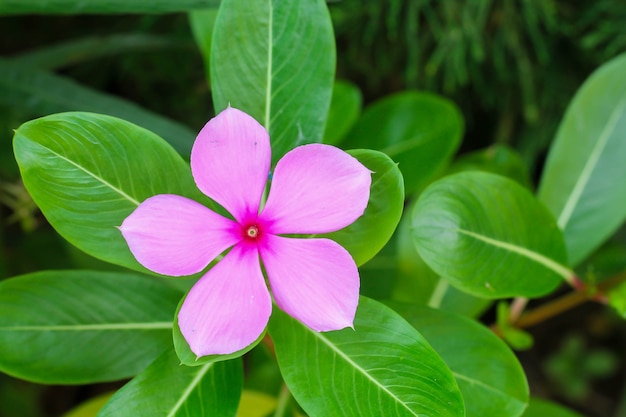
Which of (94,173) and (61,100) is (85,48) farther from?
(94,173)

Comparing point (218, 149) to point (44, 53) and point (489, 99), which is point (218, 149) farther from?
point (489, 99)

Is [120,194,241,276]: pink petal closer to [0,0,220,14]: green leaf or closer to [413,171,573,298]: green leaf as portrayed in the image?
[413,171,573,298]: green leaf

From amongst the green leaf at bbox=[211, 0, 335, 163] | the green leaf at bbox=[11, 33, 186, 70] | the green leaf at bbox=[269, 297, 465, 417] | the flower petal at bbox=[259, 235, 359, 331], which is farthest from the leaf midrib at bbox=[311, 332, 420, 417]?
the green leaf at bbox=[11, 33, 186, 70]

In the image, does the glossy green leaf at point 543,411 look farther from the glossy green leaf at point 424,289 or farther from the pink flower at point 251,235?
the pink flower at point 251,235

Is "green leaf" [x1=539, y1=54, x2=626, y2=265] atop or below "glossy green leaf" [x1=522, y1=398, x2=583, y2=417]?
atop

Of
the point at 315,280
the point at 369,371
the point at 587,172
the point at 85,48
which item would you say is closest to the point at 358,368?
the point at 369,371

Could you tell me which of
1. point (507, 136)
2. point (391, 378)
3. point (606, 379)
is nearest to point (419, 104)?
point (507, 136)

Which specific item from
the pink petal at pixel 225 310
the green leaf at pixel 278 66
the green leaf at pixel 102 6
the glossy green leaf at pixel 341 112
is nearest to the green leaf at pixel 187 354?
the pink petal at pixel 225 310
